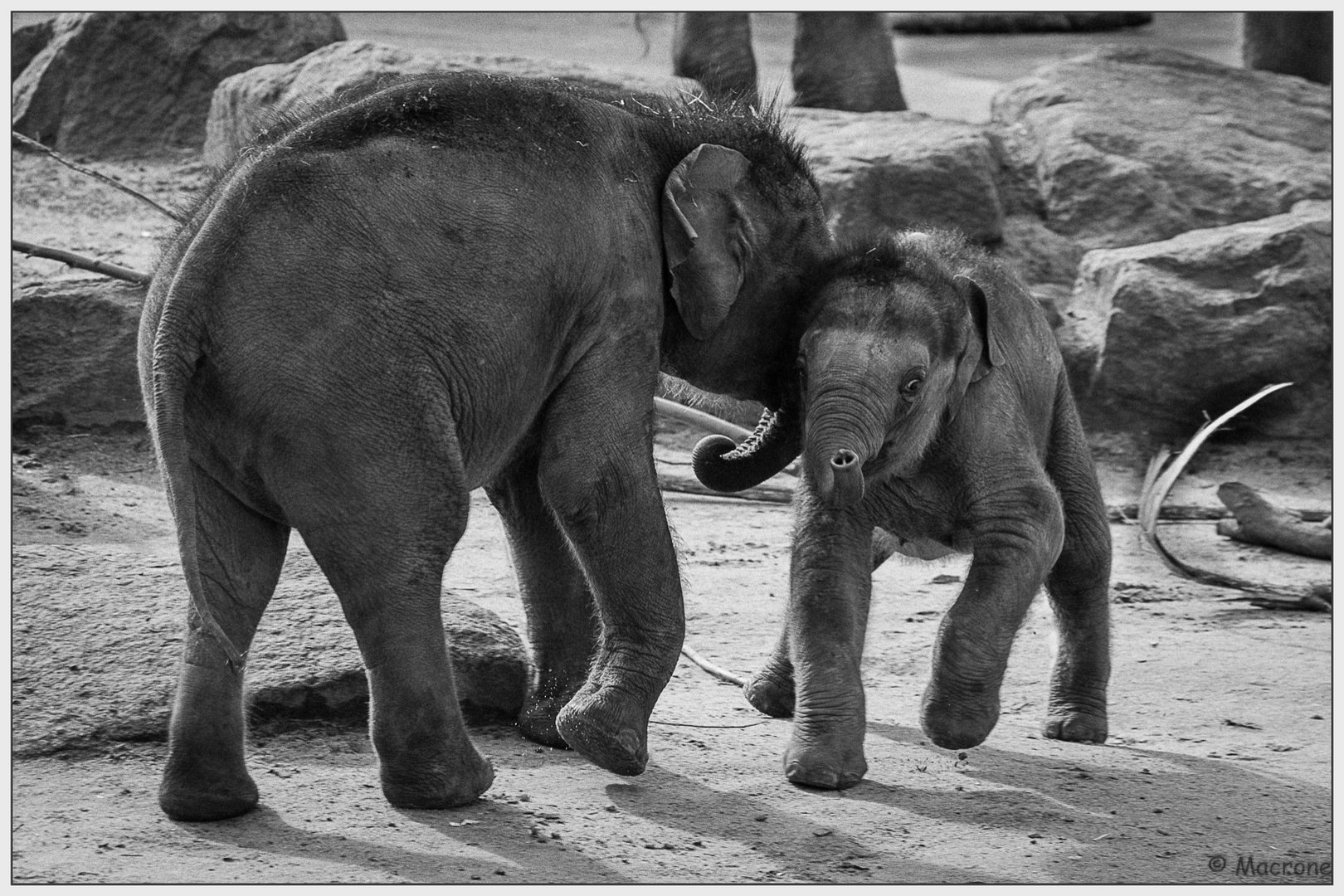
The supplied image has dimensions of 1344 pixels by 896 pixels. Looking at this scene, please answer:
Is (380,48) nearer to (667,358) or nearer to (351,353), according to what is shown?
(667,358)

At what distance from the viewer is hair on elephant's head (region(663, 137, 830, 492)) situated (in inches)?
218

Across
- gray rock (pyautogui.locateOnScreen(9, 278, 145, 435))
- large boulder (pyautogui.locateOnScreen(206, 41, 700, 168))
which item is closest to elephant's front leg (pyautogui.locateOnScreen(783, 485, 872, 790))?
gray rock (pyautogui.locateOnScreen(9, 278, 145, 435))

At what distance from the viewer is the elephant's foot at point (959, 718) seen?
5402 mm

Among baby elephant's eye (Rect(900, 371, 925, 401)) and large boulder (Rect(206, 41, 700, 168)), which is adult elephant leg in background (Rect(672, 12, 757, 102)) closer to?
large boulder (Rect(206, 41, 700, 168))

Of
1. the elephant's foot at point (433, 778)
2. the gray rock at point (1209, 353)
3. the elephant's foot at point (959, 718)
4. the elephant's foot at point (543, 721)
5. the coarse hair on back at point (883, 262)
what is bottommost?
the gray rock at point (1209, 353)

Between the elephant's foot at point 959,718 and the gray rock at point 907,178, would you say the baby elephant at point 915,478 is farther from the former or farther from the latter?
the gray rock at point 907,178

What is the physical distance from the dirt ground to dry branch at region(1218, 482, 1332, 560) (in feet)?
2.86

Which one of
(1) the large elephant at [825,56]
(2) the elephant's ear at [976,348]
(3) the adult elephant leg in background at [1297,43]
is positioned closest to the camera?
(2) the elephant's ear at [976,348]

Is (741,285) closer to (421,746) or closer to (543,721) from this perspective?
(543,721)

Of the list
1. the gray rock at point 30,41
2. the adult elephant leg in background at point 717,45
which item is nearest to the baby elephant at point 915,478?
the adult elephant leg in background at point 717,45

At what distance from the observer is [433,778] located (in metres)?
4.98

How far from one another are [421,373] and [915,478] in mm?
1831

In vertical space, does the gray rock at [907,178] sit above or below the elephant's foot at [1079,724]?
above

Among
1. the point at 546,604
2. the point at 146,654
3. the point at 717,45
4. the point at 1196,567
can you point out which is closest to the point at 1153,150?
the point at 717,45
